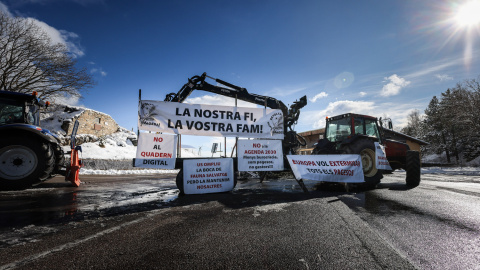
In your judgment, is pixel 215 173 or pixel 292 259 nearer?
pixel 292 259

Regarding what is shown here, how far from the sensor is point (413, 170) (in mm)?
6949

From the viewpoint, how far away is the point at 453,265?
1.81m

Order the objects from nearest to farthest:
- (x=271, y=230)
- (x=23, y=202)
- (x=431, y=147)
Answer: (x=271, y=230) → (x=23, y=202) → (x=431, y=147)

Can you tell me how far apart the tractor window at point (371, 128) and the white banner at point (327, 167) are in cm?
235

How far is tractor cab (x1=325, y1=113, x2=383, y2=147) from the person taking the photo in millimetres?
7746

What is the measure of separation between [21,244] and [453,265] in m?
4.39

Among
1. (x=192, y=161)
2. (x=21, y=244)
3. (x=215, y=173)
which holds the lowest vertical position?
(x=21, y=244)

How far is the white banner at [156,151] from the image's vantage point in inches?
199

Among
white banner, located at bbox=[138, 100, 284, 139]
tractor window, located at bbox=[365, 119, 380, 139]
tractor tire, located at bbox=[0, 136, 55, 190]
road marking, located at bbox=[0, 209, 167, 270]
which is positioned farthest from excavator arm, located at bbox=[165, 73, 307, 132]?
road marking, located at bbox=[0, 209, 167, 270]

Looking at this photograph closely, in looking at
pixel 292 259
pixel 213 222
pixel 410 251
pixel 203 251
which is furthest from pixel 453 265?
pixel 213 222

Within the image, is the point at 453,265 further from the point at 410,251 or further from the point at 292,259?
the point at 292,259

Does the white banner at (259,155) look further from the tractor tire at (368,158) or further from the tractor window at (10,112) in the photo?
the tractor window at (10,112)

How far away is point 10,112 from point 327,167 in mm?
9742

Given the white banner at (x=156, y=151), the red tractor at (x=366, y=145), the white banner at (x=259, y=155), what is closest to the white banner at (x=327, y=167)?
the white banner at (x=259, y=155)
